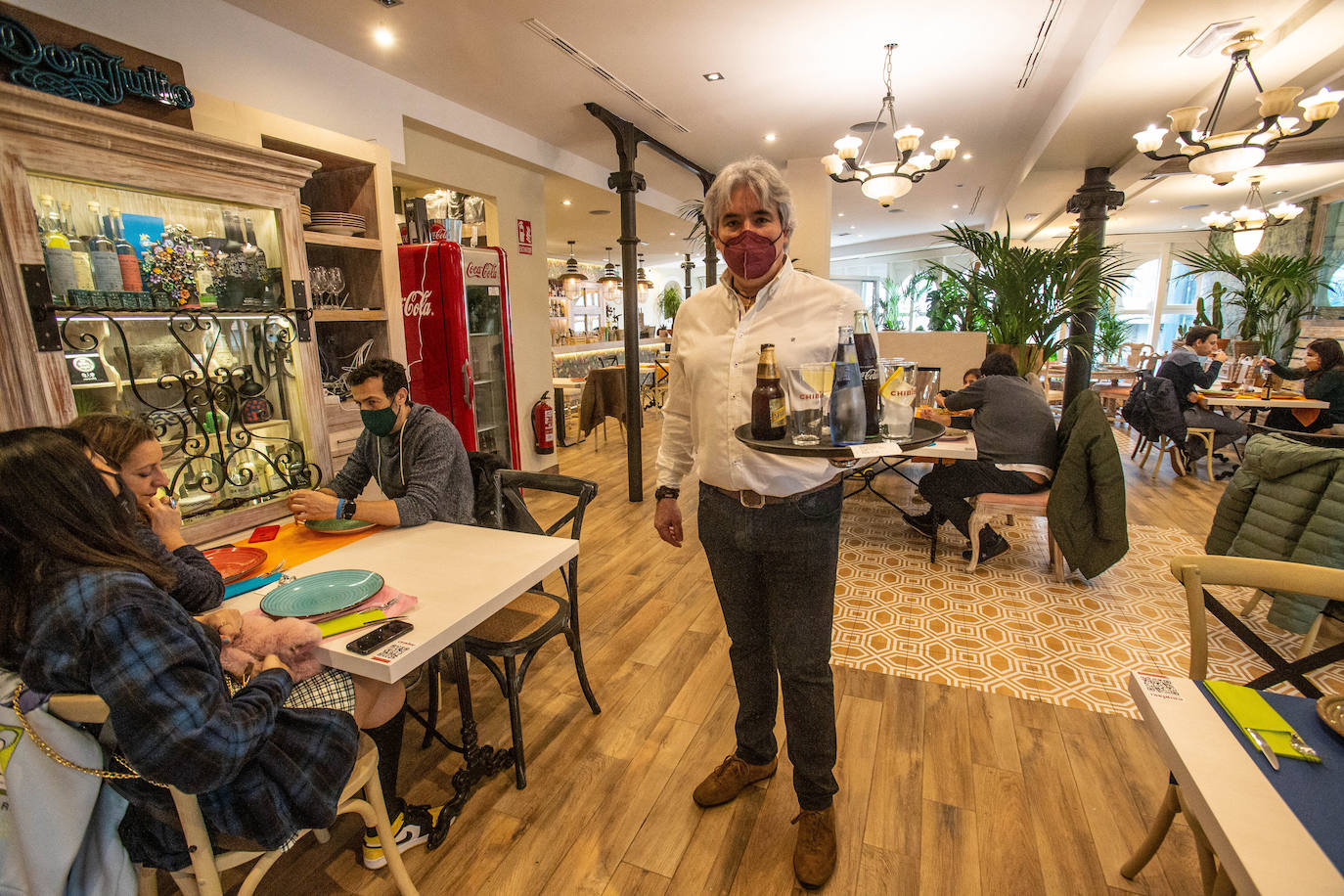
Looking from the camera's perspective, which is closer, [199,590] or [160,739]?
[160,739]

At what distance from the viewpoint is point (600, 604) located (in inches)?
121

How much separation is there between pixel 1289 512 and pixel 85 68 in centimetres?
451

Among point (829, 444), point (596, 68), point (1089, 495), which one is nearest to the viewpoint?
point (829, 444)

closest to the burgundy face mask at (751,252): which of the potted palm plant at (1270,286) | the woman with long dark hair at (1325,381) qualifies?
the woman with long dark hair at (1325,381)

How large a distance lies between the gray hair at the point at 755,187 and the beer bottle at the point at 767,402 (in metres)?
0.32

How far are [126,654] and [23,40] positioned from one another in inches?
72.4

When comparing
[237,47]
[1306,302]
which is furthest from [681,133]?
[1306,302]

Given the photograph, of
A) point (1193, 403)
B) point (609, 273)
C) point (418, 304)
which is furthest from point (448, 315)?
point (609, 273)

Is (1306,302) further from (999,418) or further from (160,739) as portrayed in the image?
(160,739)

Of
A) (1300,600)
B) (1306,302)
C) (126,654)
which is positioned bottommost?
(1300,600)

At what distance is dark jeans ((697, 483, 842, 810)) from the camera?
1.41 m

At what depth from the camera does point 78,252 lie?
1.82m

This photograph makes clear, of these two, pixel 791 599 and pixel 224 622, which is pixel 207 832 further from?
pixel 791 599

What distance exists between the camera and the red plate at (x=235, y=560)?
5.24 ft
